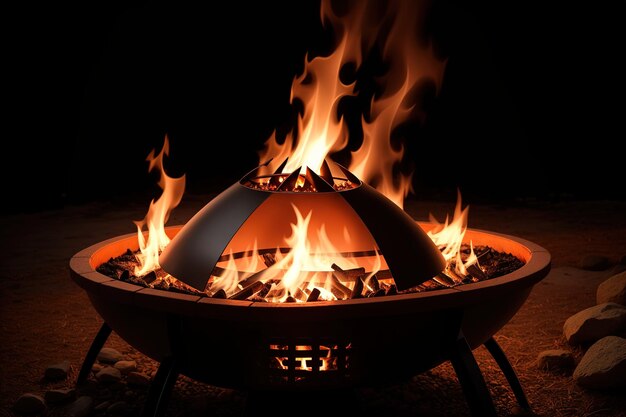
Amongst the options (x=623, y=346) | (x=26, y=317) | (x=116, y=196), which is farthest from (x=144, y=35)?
(x=623, y=346)

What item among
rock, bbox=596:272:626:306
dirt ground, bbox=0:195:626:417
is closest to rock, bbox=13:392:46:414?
dirt ground, bbox=0:195:626:417

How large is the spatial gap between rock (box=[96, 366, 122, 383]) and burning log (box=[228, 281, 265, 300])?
1.07m

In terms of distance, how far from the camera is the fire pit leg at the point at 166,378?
7.68ft

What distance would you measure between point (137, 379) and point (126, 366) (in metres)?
0.18

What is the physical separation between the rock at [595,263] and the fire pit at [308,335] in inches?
110

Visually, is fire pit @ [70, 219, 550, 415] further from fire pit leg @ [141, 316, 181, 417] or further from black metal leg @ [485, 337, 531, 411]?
black metal leg @ [485, 337, 531, 411]

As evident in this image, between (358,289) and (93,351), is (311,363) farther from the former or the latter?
(93,351)

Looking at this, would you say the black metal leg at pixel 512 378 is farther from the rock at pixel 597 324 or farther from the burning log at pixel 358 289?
the burning log at pixel 358 289

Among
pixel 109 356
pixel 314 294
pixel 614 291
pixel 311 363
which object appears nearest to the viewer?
pixel 311 363

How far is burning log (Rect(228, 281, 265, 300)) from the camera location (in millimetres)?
2426

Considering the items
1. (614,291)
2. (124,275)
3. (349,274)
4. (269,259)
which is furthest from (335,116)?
(614,291)

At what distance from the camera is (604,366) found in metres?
3.04

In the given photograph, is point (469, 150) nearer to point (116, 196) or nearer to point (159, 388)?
point (116, 196)

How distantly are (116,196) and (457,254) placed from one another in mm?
6276
